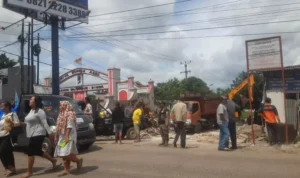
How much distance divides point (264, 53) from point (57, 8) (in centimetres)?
1936

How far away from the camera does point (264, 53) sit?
37.0ft

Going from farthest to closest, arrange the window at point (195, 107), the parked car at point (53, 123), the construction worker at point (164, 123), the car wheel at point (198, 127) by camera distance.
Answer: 1. the window at point (195, 107)
2. the car wheel at point (198, 127)
3. the construction worker at point (164, 123)
4. the parked car at point (53, 123)

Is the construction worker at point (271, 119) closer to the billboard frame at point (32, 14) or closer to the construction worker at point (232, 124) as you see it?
the construction worker at point (232, 124)

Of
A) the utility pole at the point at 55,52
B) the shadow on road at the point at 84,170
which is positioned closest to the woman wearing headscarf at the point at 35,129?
the shadow on road at the point at 84,170

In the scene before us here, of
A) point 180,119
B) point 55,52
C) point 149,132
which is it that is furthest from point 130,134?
point 55,52

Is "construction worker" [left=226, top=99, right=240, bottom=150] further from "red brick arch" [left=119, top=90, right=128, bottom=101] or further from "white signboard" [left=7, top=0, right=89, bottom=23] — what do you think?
"red brick arch" [left=119, top=90, right=128, bottom=101]

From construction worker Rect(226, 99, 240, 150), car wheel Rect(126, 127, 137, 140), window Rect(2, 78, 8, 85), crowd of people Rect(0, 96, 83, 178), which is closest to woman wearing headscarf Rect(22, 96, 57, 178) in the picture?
crowd of people Rect(0, 96, 83, 178)

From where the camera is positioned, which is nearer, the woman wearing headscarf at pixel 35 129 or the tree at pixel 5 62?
the woman wearing headscarf at pixel 35 129

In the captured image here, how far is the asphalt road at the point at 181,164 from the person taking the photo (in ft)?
24.8

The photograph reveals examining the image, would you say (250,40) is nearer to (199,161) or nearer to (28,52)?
(199,161)

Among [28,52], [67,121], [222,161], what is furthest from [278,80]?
[28,52]

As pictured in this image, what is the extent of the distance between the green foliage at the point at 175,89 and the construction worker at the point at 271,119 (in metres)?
23.0

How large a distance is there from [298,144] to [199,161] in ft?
12.3

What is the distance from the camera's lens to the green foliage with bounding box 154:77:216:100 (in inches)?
Result: 2115
